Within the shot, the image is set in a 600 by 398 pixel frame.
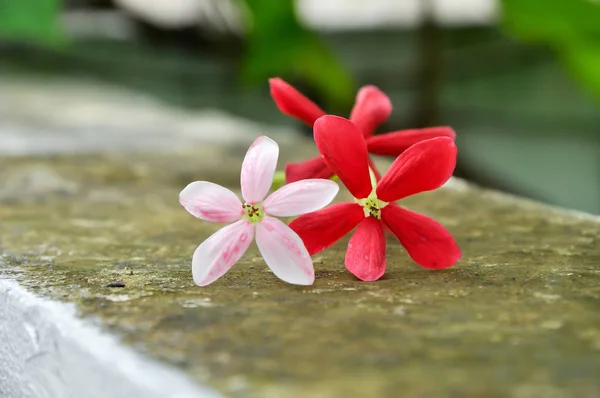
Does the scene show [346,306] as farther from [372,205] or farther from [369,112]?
[369,112]

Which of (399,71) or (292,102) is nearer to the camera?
(292,102)

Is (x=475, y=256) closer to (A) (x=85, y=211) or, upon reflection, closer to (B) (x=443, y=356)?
(B) (x=443, y=356)

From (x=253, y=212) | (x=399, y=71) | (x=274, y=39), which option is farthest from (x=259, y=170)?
(x=399, y=71)

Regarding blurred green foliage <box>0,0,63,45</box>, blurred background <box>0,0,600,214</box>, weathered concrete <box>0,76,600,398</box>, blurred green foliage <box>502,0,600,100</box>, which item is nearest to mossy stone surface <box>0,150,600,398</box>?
weathered concrete <box>0,76,600,398</box>

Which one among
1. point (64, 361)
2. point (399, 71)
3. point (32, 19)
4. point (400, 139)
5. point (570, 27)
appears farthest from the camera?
point (399, 71)

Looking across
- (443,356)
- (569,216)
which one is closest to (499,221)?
(569,216)

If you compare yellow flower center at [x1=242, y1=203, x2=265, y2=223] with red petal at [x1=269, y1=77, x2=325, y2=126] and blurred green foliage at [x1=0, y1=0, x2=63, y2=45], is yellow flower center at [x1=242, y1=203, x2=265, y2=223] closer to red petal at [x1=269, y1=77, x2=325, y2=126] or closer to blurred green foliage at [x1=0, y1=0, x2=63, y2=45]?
red petal at [x1=269, y1=77, x2=325, y2=126]
